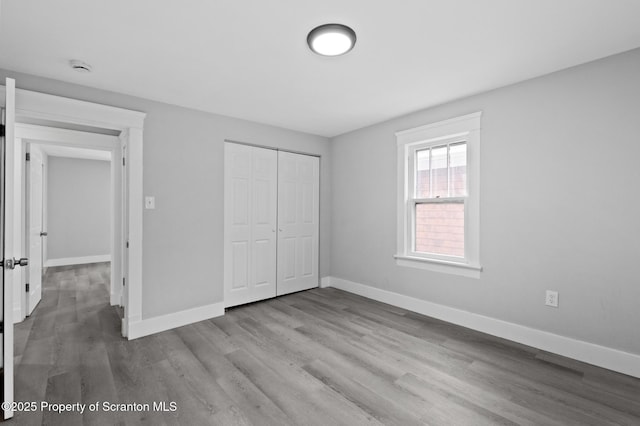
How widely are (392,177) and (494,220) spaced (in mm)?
1395

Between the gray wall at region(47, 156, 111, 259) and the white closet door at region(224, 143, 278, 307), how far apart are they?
562 cm

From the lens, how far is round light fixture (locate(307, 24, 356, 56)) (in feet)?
6.53

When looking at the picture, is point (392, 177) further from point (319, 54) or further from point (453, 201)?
point (319, 54)

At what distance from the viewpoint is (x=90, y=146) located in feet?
12.5

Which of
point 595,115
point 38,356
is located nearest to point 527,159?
point 595,115

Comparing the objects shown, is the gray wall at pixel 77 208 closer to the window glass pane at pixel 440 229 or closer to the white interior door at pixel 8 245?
the white interior door at pixel 8 245

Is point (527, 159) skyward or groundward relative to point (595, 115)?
groundward

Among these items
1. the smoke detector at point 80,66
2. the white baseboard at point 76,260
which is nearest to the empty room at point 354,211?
the smoke detector at point 80,66

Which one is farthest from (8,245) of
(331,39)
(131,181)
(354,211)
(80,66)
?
(354,211)

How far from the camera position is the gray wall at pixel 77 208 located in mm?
6879

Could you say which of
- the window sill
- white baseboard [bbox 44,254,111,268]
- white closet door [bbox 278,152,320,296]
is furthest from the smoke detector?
white baseboard [bbox 44,254,111,268]

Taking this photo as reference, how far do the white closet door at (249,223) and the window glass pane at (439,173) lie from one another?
218cm

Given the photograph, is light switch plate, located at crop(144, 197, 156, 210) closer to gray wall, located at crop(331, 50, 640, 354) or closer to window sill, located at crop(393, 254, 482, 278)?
window sill, located at crop(393, 254, 482, 278)

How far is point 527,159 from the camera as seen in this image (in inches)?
111
